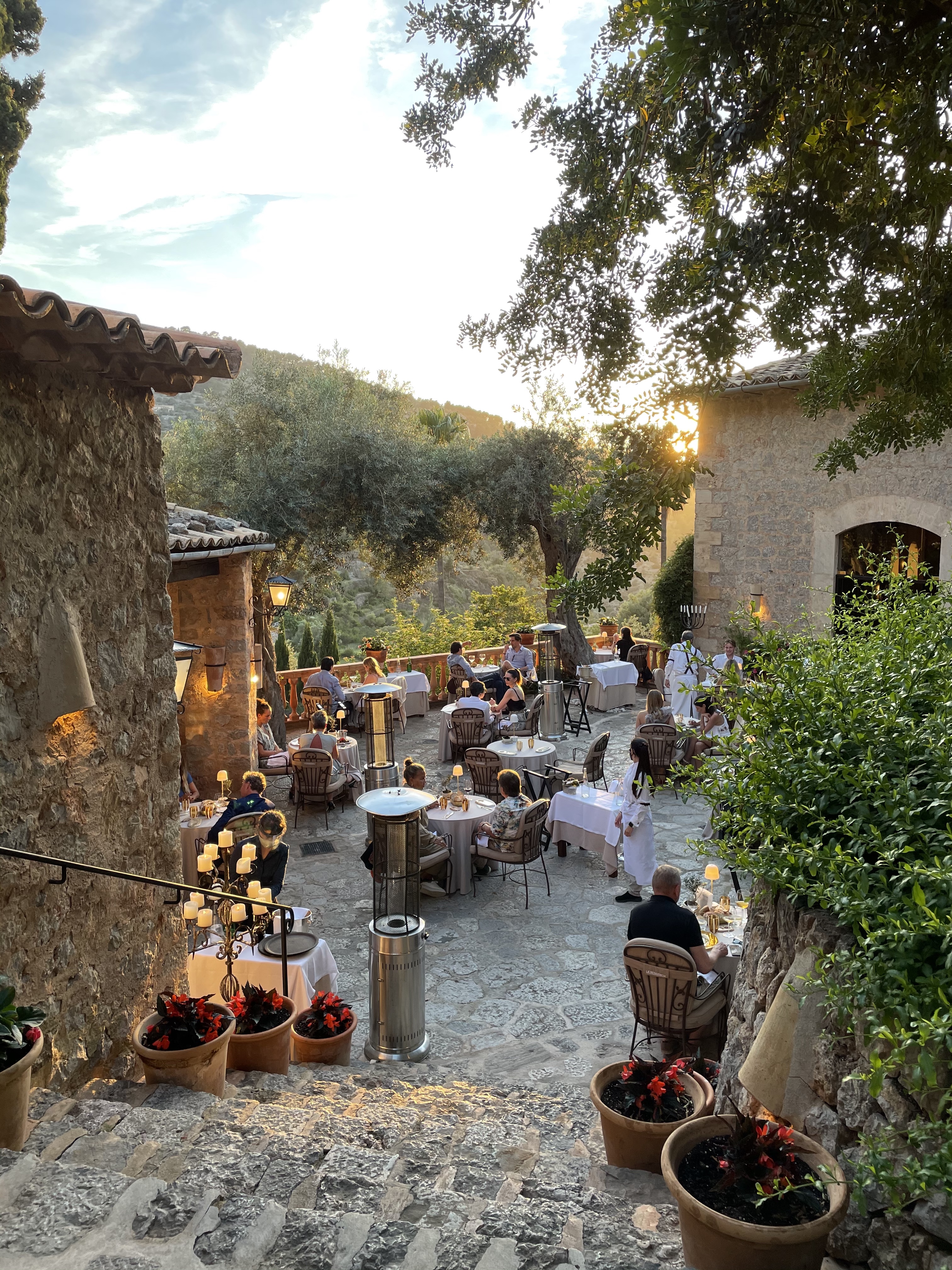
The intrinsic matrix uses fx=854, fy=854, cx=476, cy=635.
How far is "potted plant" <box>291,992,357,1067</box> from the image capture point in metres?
4.91

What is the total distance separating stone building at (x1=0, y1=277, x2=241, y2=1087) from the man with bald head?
2717 mm

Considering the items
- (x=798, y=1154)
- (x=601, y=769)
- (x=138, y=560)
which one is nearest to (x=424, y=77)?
(x=138, y=560)

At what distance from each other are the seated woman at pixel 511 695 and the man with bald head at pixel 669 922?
6.81 meters

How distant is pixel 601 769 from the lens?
9.84 meters

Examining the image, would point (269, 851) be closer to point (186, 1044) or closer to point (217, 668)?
point (186, 1044)

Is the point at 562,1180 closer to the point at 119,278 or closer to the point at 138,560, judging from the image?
the point at 138,560

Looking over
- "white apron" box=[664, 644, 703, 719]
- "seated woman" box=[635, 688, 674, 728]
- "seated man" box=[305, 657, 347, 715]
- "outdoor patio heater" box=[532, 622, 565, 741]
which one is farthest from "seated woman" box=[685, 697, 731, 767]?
"seated man" box=[305, 657, 347, 715]

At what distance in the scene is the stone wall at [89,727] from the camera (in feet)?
12.0

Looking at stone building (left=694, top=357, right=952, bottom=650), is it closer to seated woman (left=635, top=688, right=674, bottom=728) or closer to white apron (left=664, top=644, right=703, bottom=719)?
white apron (left=664, top=644, right=703, bottom=719)

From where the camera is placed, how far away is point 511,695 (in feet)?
39.0

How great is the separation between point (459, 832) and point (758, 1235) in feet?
17.7

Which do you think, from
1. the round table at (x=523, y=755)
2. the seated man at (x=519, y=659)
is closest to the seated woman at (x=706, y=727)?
the round table at (x=523, y=755)

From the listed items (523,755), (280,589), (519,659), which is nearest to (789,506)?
(519,659)

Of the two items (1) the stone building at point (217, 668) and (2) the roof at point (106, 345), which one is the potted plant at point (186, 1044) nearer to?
(2) the roof at point (106, 345)
